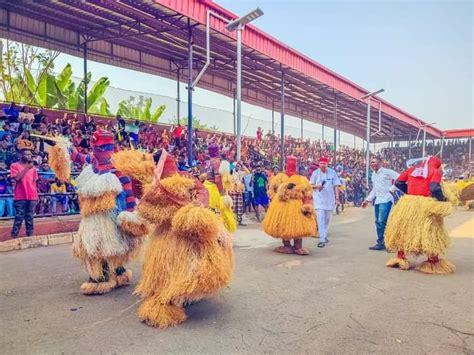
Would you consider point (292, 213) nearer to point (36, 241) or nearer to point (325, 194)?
point (325, 194)

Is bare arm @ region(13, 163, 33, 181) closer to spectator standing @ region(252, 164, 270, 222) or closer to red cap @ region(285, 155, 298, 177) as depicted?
red cap @ region(285, 155, 298, 177)

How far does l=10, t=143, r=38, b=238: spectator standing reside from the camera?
7500 millimetres

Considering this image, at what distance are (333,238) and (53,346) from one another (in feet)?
23.1

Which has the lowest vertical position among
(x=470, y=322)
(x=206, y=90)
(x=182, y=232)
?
(x=470, y=322)

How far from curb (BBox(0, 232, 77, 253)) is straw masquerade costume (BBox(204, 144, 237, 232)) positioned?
2.74 m

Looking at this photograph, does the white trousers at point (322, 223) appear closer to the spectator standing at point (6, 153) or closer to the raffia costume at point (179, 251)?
the raffia costume at point (179, 251)

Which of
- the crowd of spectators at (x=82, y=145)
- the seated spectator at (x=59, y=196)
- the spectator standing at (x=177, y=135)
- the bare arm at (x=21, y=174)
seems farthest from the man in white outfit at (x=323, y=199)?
the spectator standing at (x=177, y=135)

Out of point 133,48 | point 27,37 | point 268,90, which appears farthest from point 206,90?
point 27,37

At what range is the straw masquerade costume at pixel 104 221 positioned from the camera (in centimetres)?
425

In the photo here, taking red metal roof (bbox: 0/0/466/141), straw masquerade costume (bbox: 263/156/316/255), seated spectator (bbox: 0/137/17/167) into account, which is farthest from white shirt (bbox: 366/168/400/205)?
seated spectator (bbox: 0/137/17/167)

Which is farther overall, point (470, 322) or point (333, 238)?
point (333, 238)

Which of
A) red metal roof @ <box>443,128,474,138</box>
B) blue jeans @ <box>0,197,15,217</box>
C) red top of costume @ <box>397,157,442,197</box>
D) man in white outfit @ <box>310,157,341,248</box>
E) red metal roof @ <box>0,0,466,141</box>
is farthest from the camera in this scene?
red metal roof @ <box>443,128,474,138</box>

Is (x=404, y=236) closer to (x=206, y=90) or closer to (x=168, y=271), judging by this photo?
(x=168, y=271)

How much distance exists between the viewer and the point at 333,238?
9.09 metres
